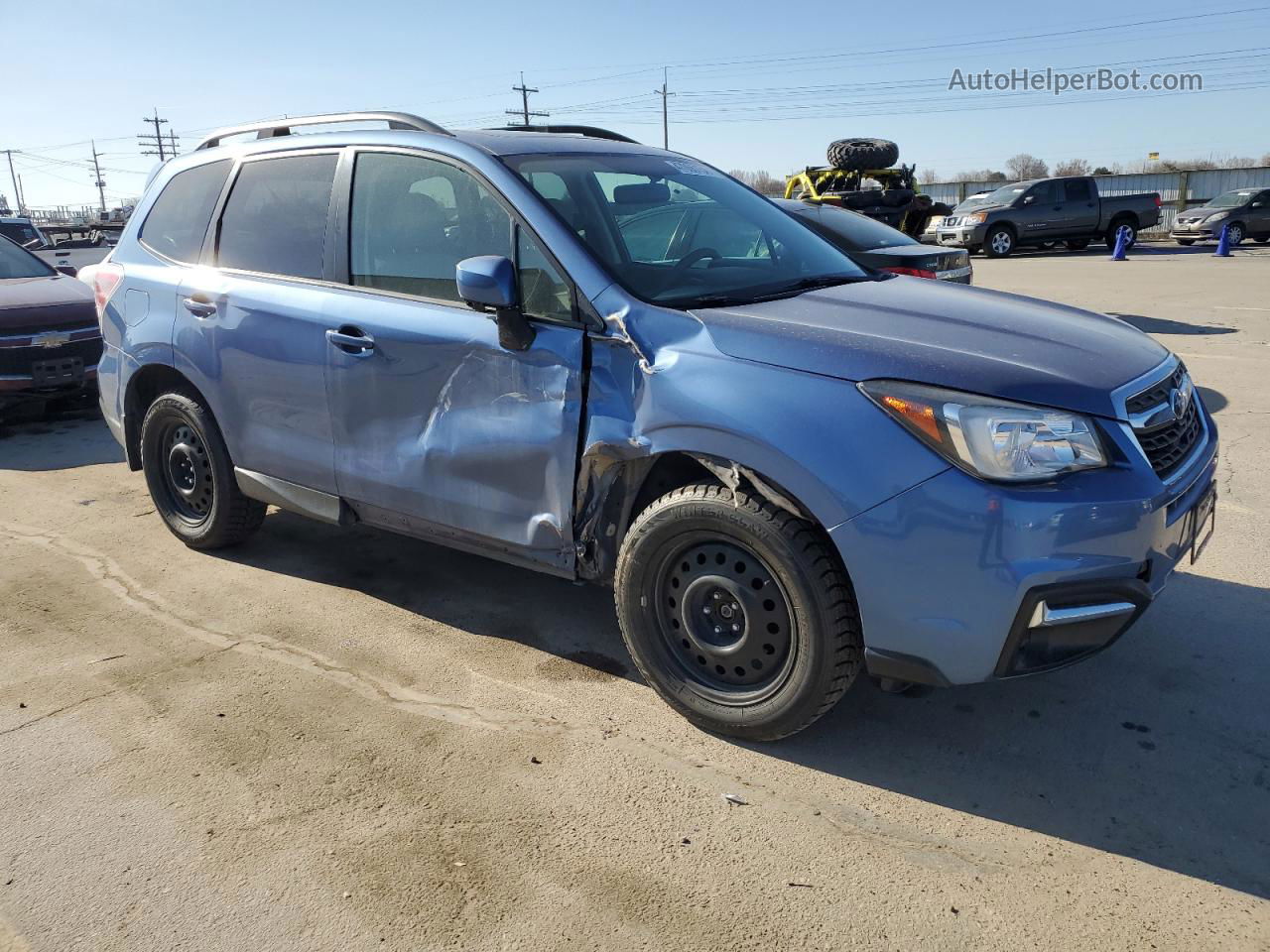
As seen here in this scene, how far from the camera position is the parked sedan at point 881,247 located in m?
8.00

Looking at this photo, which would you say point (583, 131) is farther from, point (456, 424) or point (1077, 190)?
point (1077, 190)

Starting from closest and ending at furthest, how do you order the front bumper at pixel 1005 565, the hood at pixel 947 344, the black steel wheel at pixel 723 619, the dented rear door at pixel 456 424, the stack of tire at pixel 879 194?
the front bumper at pixel 1005 565 < the hood at pixel 947 344 < the black steel wheel at pixel 723 619 < the dented rear door at pixel 456 424 < the stack of tire at pixel 879 194

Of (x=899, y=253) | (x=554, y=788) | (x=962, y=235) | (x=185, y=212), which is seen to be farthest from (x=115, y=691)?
(x=962, y=235)

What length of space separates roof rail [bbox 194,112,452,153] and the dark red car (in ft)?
12.4

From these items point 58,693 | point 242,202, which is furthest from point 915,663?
point 242,202

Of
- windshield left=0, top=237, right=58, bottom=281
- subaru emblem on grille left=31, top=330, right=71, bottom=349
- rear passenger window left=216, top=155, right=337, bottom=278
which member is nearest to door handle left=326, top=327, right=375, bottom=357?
rear passenger window left=216, top=155, right=337, bottom=278

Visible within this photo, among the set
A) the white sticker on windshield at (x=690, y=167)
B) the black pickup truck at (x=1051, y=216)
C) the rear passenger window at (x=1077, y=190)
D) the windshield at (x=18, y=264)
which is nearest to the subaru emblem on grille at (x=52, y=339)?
the windshield at (x=18, y=264)

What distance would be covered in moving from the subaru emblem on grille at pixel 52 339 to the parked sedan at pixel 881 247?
5789mm

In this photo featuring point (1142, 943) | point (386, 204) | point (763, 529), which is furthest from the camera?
point (386, 204)

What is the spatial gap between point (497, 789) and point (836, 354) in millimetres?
1602

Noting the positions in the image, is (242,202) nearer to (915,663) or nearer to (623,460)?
(623,460)

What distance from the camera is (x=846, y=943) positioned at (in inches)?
90.4

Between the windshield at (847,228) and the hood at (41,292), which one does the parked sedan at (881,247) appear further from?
the hood at (41,292)

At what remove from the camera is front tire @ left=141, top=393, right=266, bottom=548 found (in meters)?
4.61
